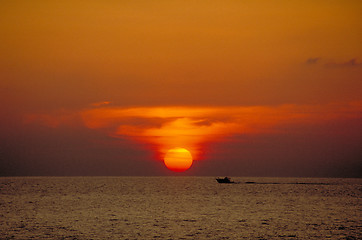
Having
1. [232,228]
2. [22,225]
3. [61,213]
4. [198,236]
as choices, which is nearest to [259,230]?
[232,228]

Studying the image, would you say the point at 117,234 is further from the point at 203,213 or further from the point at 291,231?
the point at 203,213

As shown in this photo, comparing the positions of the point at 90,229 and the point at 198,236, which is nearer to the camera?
the point at 198,236

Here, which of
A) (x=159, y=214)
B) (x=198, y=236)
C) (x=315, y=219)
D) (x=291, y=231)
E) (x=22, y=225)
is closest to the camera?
(x=198, y=236)

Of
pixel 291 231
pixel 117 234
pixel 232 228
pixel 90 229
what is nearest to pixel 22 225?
pixel 90 229

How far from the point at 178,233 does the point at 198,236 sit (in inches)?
150

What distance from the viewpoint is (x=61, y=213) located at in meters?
90.4

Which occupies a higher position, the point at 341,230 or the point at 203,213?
Answer: the point at 203,213

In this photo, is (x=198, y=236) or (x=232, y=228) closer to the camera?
(x=198, y=236)

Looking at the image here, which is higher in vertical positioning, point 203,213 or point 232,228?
point 203,213

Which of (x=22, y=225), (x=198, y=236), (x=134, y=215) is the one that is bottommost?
(x=198, y=236)

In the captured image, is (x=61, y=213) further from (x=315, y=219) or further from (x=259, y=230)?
(x=315, y=219)

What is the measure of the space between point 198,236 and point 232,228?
1042 cm

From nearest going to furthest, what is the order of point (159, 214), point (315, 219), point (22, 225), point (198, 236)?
1. point (198, 236)
2. point (22, 225)
3. point (315, 219)
4. point (159, 214)

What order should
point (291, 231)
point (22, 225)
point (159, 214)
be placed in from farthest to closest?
point (159, 214), point (22, 225), point (291, 231)
